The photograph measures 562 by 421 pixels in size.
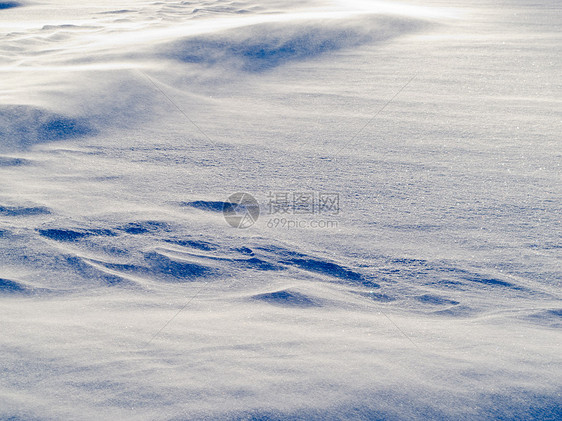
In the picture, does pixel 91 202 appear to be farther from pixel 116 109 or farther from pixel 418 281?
pixel 418 281

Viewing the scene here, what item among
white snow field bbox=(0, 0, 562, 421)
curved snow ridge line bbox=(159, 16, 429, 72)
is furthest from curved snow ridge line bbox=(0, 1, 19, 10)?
curved snow ridge line bbox=(159, 16, 429, 72)

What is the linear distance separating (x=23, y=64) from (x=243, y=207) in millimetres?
2032

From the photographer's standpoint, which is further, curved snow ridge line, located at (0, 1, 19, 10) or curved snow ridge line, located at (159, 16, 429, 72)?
curved snow ridge line, located at (0, 1, 19, 10)

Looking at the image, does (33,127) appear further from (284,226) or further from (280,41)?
(280,41)

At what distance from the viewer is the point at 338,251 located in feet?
5.51

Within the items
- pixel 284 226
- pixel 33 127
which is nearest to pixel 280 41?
pixel 33 127

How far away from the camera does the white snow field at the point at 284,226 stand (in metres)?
1.15

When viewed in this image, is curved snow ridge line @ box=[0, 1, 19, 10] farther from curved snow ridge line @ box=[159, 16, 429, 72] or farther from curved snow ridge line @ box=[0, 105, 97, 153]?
curved snow ridge line @ box=[0, 105, 97, 153]

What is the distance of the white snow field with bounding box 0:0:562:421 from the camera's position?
1148 mm

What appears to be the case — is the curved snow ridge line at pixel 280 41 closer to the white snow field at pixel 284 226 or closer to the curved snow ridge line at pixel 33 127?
the white snow field at pixel 284 226

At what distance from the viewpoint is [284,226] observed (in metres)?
1.82

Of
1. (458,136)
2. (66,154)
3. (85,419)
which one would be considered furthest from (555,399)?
(66,154)

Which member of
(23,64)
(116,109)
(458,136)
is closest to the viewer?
(458,136)

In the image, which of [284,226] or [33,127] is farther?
[33,127]
